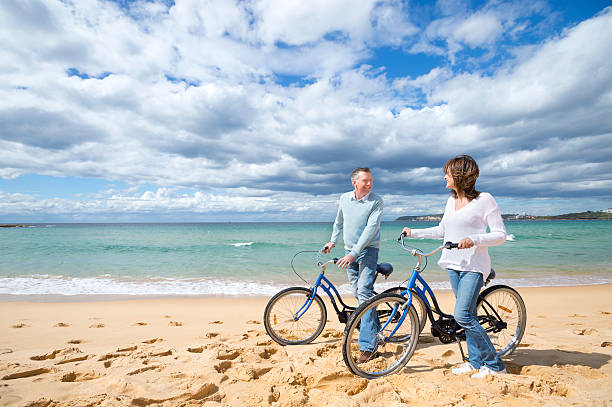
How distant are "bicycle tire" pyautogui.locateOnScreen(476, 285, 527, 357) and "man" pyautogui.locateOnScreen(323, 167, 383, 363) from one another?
1.21 meters

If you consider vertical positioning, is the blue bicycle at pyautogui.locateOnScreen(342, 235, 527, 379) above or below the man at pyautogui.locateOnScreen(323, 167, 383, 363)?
below

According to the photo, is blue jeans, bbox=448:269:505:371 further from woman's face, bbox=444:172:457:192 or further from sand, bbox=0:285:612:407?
woman's face, bbox=444:172:457:192

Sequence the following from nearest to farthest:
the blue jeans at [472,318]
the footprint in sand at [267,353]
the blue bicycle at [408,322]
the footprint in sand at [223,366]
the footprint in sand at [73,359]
A: the blue jeans at [472,318], the blue bicycle at [408,322], the footprint in sand at [223,366], the footprint in sand at [73,359], the footprint in sand at [267,353]

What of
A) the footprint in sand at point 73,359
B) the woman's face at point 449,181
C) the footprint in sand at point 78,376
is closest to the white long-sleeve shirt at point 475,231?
the woman's face at point 449,181

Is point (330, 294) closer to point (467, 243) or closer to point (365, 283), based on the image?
point (365, 283)

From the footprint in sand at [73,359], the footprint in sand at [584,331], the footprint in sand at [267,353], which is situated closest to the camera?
the footprint in sand at [73,359]

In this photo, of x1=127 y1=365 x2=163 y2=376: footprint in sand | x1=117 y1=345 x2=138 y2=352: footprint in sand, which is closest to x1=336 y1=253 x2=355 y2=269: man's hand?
x1=127 y1=365 x2=163 y2=376: footprint in sand

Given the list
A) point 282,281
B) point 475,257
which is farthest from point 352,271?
point 282,281

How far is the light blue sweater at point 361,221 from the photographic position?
3604 millimetres

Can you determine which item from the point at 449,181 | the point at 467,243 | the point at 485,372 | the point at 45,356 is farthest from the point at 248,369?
the point at 449,181

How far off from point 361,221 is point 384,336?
127 centimetres

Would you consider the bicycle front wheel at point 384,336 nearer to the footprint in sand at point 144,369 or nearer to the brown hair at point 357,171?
the brown hair at point 357,171

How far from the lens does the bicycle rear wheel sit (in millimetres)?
4098

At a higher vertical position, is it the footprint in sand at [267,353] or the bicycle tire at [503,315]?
the bicycle tire at [503,315]
